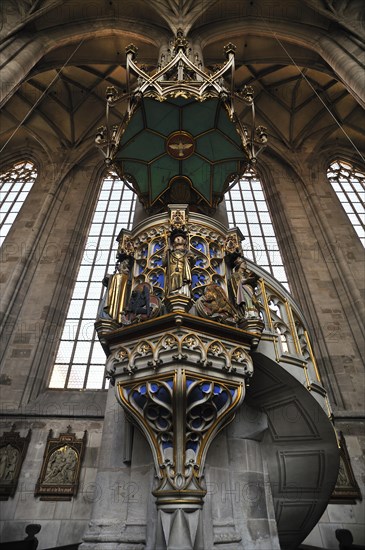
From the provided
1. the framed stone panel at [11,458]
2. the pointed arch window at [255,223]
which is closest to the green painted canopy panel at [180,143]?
the pointed arch window at [255,223]

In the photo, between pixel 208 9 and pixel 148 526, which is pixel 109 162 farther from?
pixel 208 9

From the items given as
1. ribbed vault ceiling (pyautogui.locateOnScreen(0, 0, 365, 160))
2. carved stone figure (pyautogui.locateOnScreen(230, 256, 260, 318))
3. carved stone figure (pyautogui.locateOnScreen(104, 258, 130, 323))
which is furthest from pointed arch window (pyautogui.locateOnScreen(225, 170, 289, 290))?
carved stone figure (pyautogui.locateOnScreen(104, 258, 130, 323))

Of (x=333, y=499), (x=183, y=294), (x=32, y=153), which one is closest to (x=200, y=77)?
(x=183, y=294)

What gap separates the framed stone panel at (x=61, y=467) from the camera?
599 cm

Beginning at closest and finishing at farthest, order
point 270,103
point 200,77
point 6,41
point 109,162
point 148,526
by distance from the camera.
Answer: point 148,526 → point 109,162 → point 200,77 → point 6,41 → point 270,103

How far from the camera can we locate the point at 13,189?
1221 centimetres

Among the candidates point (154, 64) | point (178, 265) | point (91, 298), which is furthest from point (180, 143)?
point (154, 64)

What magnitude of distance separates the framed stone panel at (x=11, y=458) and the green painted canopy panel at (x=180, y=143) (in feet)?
16.3

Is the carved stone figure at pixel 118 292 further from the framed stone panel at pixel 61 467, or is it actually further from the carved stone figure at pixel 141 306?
the framed stone panel at pixel 61 467

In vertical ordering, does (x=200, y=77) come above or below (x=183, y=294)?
above

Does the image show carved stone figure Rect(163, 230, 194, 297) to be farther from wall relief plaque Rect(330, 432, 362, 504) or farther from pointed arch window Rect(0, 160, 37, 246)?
pointed arch window Rect(0, 160, 37, 246)

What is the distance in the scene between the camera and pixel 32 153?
43.9ft

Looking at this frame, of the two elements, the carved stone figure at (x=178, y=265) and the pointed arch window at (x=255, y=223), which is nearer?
the carved stone figure at (x=178, y=265)

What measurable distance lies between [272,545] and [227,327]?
2.26 m
